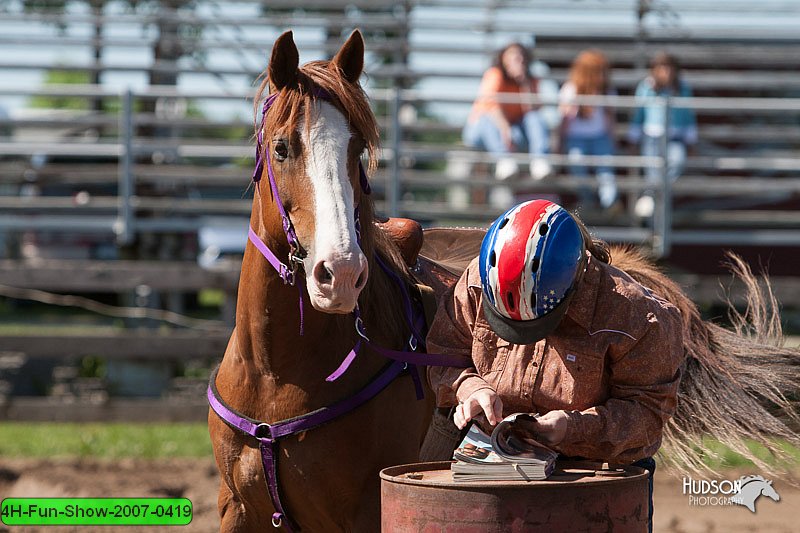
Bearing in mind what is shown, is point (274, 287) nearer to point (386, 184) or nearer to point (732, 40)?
point (386, 184)

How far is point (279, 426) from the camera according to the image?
3330 millimetres

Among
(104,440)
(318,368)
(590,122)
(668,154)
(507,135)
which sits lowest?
(104,440)

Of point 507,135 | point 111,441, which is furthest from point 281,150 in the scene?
point 507,135

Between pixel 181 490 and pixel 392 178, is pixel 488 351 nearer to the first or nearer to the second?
pixel 181 490

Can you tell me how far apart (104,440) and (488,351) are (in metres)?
5.68

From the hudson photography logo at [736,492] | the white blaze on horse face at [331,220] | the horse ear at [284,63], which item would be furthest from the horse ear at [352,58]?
the hudson photography logo at [736,492]

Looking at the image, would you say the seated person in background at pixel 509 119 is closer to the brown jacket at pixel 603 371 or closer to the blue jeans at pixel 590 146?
the blue jeans at pixel 590 146

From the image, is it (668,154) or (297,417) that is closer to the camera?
(297,417)

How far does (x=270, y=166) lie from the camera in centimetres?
326

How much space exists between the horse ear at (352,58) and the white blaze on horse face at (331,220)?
0.28 m

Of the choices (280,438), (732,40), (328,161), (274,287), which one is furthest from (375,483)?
(732,40)

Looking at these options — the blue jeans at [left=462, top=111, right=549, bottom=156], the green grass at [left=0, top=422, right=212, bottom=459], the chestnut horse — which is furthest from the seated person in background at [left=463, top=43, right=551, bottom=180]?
the chestnut horse

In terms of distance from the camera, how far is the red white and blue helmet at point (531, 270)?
2.59 meters

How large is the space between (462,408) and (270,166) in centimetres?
103
